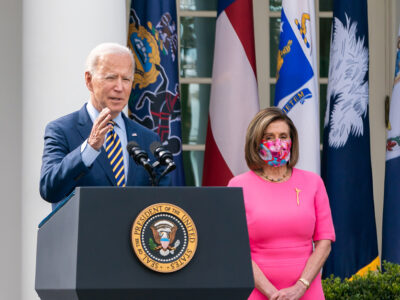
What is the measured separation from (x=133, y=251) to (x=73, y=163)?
42 centimetres

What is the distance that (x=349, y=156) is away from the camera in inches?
250

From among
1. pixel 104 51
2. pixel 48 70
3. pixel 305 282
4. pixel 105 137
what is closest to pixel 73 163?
pixel 105 137

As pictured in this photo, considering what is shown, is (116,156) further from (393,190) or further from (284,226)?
(393,190)

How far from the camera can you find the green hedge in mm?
5219

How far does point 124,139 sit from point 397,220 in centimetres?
393

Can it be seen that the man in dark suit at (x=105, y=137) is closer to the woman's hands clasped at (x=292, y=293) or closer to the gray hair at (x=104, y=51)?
the gray hair at (x=104, y=51)

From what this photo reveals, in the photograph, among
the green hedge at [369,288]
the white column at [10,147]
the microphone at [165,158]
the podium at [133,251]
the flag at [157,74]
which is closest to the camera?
the podium at [133,251]

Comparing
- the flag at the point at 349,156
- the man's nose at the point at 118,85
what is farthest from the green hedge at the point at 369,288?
the man's nose at the point at 118,85

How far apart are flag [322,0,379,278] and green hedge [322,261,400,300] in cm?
85

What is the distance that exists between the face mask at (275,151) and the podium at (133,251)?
159 cm

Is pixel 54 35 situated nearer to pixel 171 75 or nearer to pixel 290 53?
pixel 171 75

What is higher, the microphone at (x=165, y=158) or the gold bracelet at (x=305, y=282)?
the microphone at (x=165, y=158)

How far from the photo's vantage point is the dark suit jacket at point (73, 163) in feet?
8.18

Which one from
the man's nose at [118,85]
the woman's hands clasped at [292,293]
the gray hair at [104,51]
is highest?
the gray hair at [104,51]
